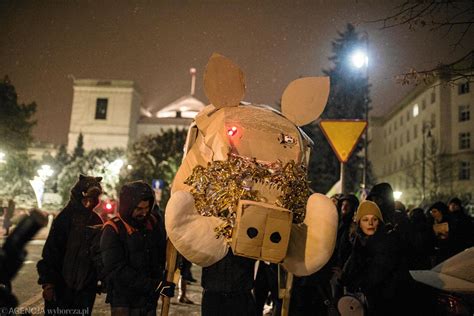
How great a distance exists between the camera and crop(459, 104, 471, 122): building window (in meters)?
42.7

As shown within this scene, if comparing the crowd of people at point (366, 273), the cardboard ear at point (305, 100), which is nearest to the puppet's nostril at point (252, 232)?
the cardboard ear at point (305, 100)

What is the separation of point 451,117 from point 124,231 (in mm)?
47389

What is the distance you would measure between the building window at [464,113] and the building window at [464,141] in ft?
4.98

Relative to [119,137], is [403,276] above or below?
below

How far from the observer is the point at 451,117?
44781 mm

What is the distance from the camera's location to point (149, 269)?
A: 3896 mm

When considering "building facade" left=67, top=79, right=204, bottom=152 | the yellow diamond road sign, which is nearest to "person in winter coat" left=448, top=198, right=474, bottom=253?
the yellow diamond road sign

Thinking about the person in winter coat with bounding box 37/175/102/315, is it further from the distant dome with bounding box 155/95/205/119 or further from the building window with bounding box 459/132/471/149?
the distant dome with bounding box 155/95/205/119

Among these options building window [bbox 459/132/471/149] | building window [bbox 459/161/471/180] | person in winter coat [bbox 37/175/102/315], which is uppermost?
building window [bbox 459/132/471/149]

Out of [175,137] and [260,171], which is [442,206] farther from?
[175,137]

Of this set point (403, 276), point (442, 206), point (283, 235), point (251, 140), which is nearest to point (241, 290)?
point (283, 235)

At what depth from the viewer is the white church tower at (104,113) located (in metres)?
65.8

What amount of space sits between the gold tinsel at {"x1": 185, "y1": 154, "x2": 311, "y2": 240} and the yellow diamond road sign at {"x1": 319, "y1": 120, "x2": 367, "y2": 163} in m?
4.62

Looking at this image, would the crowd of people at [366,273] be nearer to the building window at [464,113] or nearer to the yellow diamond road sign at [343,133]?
the yellow diamond road sign at [343,133]
